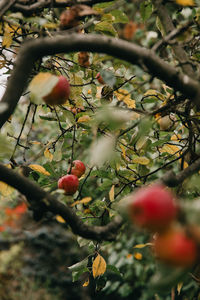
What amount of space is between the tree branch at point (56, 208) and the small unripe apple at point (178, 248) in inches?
5.8

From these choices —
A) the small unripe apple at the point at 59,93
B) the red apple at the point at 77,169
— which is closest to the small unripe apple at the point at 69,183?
the red apple at the point at 77,169

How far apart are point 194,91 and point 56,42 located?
0.81ft

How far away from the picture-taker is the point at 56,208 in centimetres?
56

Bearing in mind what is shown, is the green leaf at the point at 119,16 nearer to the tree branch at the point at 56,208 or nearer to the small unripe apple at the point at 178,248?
the tree branch at the point at 56,208

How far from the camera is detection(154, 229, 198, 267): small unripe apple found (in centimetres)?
36

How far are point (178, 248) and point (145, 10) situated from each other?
92cm

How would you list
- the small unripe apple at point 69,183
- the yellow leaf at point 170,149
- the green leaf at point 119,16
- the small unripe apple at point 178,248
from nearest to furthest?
1. the small unripe apple at point 178,248
2. the green leaf at point 119,16
3. the small unripe apple at point 69,183
4. the yellow leaf at point 170,149

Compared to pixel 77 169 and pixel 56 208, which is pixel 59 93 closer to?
pixel 56 208

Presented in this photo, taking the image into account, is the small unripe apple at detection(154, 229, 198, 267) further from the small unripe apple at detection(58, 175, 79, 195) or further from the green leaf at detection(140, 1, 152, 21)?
the green leaf at detection(140, 1, 152, 21)

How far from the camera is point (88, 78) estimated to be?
129cm

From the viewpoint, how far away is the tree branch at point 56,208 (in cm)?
52

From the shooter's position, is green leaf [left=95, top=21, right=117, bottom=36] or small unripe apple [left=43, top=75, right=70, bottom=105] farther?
green leaf [left=95, top=21, right=117, bottom=36]

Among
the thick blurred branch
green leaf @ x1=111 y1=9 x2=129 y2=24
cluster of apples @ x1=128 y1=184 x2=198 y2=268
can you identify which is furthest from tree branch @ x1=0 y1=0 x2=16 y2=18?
cluster of apples @ x1=128 y1=184 x2=198 y2=268

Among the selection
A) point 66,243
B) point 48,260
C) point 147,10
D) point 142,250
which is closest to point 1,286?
point 48,260
